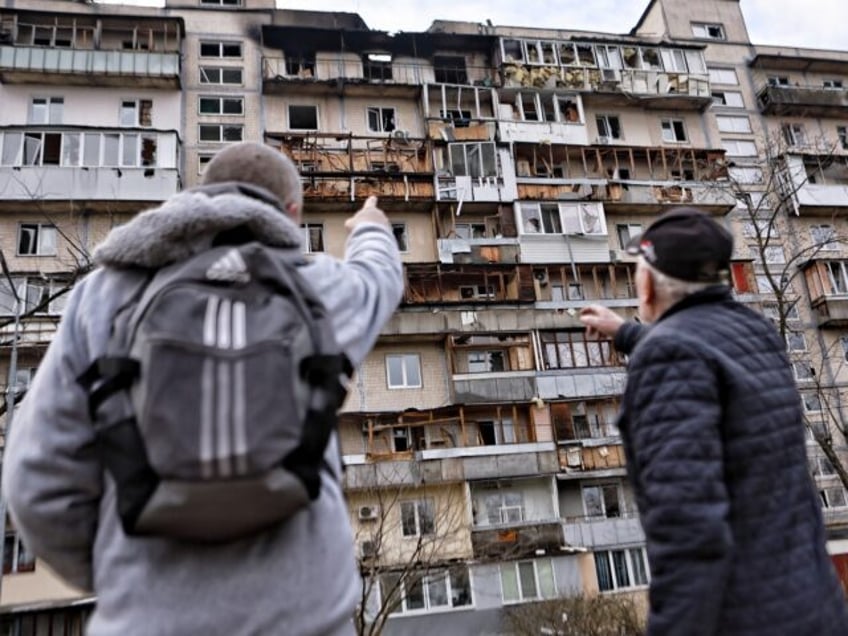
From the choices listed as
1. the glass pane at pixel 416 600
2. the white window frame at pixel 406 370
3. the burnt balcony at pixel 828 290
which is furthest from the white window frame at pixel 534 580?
the burnt balcony at pixel 828 290

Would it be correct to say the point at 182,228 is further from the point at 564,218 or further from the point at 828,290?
the point at 828,290

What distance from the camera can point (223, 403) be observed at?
128cm

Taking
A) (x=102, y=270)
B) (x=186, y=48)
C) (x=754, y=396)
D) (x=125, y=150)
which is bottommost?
(x=754, y=396)

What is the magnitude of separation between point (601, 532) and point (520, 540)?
3.21 meters

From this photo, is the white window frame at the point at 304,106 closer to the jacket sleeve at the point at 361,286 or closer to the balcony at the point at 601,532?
the balcony at the point at 601,532

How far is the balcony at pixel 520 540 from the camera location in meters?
23.2

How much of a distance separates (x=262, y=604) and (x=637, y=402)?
128cm

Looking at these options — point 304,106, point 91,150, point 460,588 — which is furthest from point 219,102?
point 460,588

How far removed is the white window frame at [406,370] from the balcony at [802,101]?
24.2m

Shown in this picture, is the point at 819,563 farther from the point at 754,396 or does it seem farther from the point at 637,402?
the point at 637,402

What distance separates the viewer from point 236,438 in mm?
1256

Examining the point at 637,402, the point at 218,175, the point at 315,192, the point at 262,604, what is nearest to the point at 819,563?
the point at 637,402

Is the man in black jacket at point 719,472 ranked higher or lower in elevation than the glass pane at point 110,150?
lower

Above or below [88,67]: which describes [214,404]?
below
